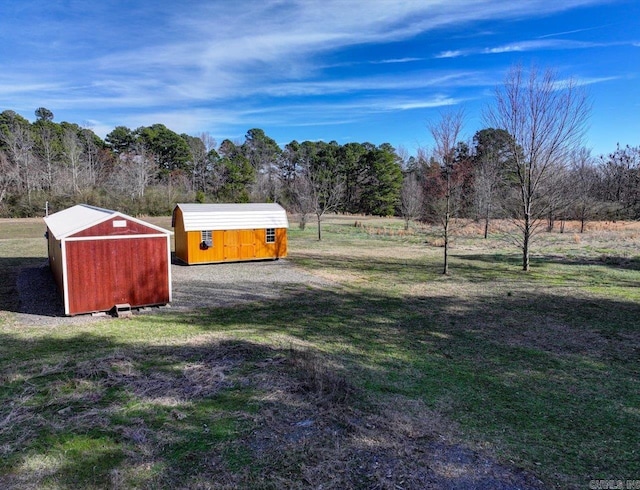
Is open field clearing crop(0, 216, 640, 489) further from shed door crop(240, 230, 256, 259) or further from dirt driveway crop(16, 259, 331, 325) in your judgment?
shed door crop(240, 230, 256, 259)

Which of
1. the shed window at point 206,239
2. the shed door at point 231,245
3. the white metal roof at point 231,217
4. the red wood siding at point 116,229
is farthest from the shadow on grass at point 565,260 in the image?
the red wood siding at point 116,229

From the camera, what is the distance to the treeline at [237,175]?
34750 mm

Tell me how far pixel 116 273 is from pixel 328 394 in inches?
288

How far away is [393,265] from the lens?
18.4 m

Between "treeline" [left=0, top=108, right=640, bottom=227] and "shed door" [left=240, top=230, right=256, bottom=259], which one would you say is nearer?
"shed door" [left=240, top=230, right=256, bottom=259]

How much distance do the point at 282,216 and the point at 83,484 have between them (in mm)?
16606

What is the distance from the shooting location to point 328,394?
18.5ft

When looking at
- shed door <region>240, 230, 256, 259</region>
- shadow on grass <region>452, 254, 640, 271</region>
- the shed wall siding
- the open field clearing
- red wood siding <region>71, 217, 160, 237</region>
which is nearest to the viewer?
the open field clearing

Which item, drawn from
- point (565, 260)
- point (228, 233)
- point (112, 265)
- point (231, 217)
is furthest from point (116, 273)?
point (565, 260)

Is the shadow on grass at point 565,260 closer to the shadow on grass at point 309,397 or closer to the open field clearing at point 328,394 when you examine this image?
the open field clearing at point 328,394

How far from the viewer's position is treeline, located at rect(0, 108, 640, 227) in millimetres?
34750

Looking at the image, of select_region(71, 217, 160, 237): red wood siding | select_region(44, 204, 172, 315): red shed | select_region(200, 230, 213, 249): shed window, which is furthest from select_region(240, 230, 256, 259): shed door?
select_region(71, 217, 160, 237): red wood siding

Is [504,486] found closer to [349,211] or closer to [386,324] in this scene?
[386,324]

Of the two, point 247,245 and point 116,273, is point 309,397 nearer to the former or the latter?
point 116,273
